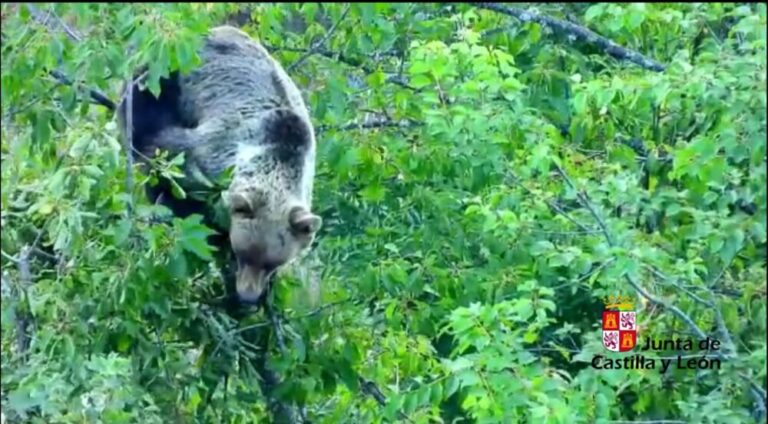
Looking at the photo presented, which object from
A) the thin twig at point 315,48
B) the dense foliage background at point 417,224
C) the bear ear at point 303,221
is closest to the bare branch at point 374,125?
the dense foliage background at point 417,224

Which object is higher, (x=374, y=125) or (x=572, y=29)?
(x=572, y=29)

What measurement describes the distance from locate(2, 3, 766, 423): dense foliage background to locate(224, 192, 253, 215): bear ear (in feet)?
1.25

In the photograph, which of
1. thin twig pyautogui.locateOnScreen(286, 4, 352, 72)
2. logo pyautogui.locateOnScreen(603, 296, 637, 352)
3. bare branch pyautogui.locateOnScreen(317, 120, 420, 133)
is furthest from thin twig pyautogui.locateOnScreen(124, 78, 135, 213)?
logo pyautogui.locateOnScreen(603, 296, 637, 352)

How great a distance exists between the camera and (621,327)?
595 cm

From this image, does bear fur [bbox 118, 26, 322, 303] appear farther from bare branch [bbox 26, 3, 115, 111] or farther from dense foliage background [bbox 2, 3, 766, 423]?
bare branch [bbox 26, 3, 115, 111]

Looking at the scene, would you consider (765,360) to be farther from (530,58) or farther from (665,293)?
(530,58)

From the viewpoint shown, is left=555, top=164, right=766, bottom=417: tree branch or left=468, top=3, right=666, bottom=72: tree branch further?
left=468, top=3, right=666, bottom=72: tree branch

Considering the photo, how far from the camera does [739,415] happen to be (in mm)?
5391

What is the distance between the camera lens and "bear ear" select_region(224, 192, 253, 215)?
6.83 meters

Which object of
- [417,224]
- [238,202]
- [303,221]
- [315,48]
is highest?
[315,48]

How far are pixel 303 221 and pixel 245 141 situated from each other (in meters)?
0.56

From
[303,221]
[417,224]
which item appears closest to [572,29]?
[417,224]

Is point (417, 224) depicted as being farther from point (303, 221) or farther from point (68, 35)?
point (68, 35)

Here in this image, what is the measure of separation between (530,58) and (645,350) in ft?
7.59
